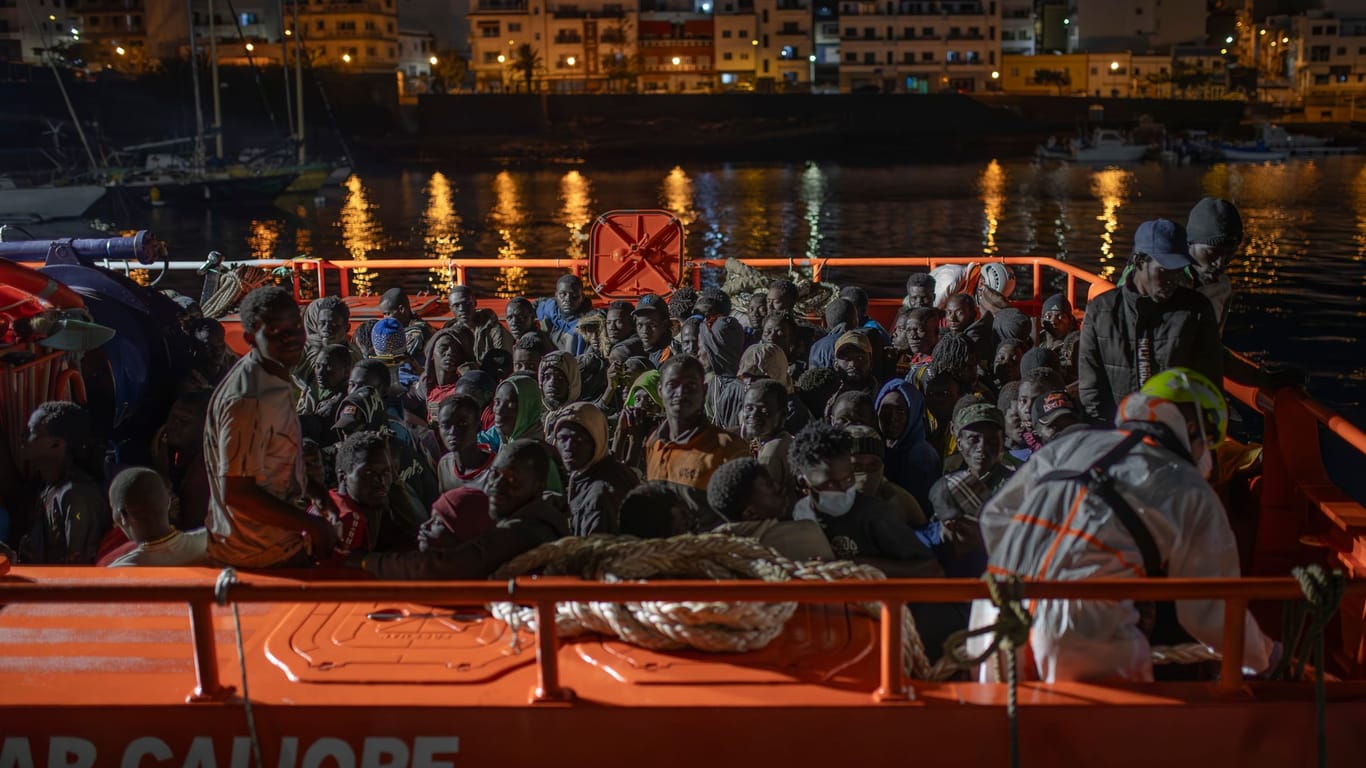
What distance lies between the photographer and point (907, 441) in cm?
657

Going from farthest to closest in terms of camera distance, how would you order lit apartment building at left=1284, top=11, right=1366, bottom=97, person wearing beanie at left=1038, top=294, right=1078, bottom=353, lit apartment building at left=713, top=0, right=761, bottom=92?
lit apartment building at left=1284, top=11, right=1366, bottom=97, lit apartment building at left=713, top=0, right=761, bottom=92, person wearing beanie at left=1038, top=294, right=1078, bottom=353

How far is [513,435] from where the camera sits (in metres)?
6.49

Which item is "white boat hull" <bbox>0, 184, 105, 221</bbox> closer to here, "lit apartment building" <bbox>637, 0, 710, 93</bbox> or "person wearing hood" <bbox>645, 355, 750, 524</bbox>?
"person wearing hood" <bbox>645, 355, 750, 524</bbox>

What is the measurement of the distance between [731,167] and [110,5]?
73258mm

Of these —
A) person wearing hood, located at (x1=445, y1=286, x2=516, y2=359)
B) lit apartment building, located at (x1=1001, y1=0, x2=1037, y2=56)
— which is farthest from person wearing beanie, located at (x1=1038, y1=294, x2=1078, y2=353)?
lit apartment building, located at (x1=1001, y1=0, x2=1037, y2=56)

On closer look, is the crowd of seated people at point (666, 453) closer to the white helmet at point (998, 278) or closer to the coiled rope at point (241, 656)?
the coiled rope at point (241, 656)

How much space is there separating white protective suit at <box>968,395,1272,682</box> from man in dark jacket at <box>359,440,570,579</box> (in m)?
1.76

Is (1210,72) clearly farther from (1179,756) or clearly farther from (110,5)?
(1179,756)

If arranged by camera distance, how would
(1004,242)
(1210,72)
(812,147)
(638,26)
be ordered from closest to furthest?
(1004,242)
(812,147)
(638,26)
(1210,72)

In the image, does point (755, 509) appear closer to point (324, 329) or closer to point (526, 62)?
point (324, 329)

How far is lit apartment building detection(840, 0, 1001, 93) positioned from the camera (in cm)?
10931

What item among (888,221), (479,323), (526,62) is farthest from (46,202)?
(526,62)

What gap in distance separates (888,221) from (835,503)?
4332 centimetres

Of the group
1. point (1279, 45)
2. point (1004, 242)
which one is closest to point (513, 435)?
point (1004, 242)
